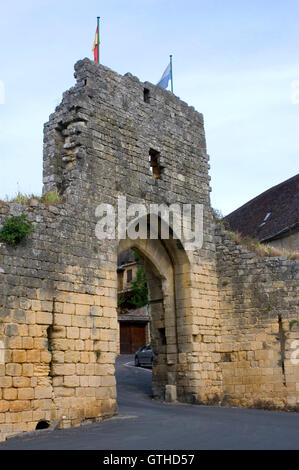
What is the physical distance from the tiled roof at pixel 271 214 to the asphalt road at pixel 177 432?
12.3 meters

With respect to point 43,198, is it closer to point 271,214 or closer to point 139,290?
→ point 271,214

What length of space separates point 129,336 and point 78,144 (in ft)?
66.9

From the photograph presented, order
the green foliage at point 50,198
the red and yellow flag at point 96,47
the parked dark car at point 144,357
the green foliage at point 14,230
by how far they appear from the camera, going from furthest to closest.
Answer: the parked dark car at point 144,357 → the red and yellow flag at point 96,47 → the green foliage at point 50,198 → the green foliage at point 14,230

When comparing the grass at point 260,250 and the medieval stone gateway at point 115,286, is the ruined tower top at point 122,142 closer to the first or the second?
the medieval stone gateway at point 115,286

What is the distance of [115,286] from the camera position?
11516mm

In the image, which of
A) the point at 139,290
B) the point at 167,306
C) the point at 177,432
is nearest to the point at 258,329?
the point at 167,306

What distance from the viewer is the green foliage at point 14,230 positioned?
31.0 feet

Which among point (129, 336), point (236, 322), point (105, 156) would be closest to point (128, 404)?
point (236, 322)

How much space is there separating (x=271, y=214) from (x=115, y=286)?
16189mm

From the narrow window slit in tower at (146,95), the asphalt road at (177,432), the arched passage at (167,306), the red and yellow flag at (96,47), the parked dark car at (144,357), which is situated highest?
the red and yellow flag at (96,47)

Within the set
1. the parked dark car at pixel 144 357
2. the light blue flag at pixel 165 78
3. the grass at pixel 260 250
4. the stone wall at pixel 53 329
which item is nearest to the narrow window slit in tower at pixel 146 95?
the light blue flag at pixel 165 78

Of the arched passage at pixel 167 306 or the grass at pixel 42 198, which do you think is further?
the arched passage at pixel 167 306

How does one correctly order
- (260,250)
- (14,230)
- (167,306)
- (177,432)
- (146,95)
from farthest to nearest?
1. (260,250)
2. (167,306)
3. (146,95)
4. (14,230)
5. (177,432)
